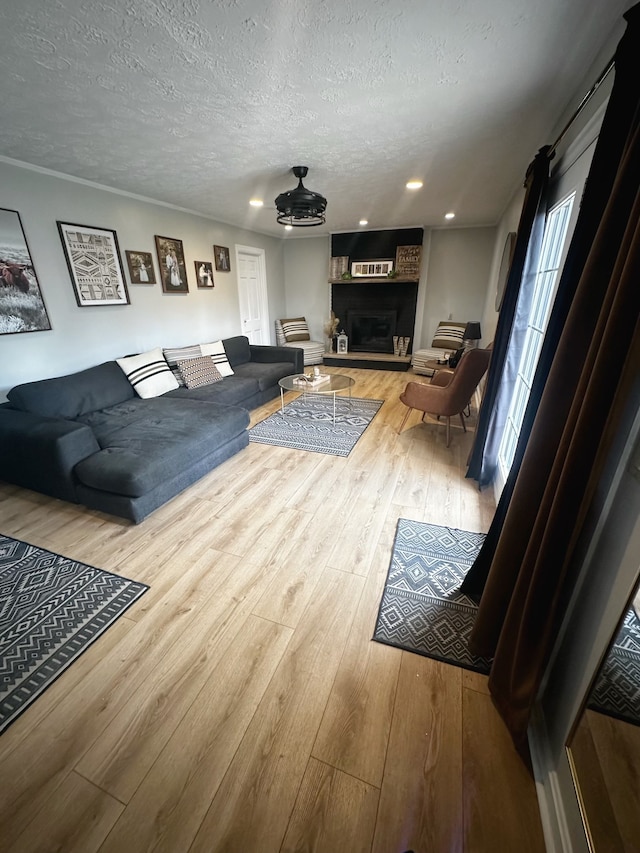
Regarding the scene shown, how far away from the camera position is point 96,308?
3262mm

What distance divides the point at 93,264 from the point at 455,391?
3641mm

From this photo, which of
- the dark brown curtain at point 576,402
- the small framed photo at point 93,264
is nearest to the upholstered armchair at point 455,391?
the dark brown curtain at point 576,402

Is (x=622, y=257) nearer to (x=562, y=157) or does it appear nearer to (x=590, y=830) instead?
(x=590, y=830)

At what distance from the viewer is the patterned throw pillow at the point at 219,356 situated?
4.15 m

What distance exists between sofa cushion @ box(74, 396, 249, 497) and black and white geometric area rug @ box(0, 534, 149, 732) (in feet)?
1.62

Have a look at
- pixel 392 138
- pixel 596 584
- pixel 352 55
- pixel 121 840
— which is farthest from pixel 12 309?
pixel 596 584

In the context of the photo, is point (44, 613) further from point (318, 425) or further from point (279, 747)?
point (318, 425)

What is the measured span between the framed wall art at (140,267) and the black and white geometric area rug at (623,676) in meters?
4.40

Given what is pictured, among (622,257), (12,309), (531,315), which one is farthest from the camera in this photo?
(12,309)

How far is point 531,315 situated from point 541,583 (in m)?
1.93

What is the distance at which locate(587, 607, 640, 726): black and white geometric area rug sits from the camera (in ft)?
2.41

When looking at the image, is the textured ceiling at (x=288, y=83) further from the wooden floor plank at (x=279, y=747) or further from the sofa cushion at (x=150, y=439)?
the wooden floor plank at (x=279, y=747)

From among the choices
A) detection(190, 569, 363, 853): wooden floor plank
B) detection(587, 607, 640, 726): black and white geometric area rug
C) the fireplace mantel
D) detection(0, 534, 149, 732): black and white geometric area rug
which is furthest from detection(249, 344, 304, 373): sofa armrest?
detection(587, 607, 640, 726): black and white geometric area rug

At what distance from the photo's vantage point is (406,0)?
3.80 feet
